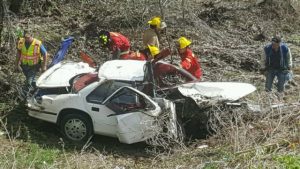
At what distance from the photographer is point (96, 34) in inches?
623

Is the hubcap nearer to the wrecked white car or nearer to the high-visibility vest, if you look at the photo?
the wrecked white car

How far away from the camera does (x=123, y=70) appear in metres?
9.51

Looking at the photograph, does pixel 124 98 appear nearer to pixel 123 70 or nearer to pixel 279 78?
pixel 123 70

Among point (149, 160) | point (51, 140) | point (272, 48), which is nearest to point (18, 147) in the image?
point (51, 140)

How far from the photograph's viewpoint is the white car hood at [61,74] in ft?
31.9

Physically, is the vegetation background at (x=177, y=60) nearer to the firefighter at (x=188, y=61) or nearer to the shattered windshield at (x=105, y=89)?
the shattered windshield at (x=105, y=89)

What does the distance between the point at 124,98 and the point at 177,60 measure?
4.99 metres

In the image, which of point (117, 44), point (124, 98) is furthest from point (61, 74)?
point (124, 98)

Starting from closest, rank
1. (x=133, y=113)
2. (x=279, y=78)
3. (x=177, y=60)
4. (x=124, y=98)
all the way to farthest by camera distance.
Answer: (x=133, y=113) → (x=124, y=98) → (x=279, y=78) → (x=177, y=60)

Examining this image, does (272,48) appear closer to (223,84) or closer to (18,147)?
(223,84)

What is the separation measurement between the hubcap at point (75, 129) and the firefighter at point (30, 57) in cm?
175

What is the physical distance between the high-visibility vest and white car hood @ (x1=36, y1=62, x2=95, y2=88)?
58 cm

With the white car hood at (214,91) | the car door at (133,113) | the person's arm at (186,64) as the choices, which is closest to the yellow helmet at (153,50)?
the person's arm at (186,64)

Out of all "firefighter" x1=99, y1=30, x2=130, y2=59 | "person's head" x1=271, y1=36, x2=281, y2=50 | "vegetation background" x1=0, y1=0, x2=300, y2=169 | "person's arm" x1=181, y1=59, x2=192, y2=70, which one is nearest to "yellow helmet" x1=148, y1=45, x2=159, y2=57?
"firefighter" x1=99, y1=30, x2=130, y2=59
